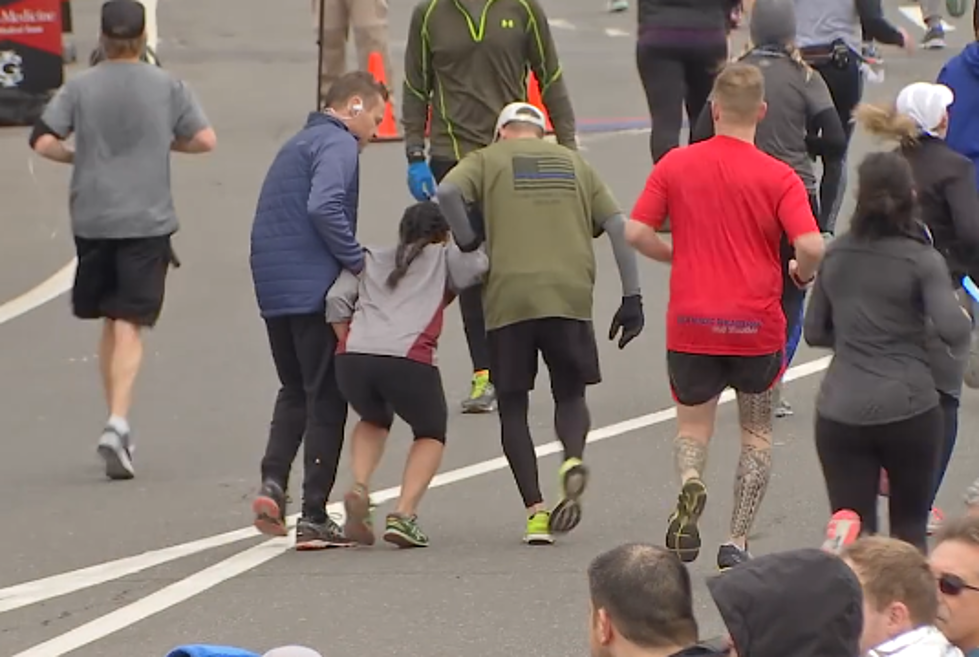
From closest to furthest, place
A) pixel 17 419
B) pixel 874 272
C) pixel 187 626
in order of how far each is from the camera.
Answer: pixel 874 272 → pixel 187 626 → pixel 17 419

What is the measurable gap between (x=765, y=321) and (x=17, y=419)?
4.70 m

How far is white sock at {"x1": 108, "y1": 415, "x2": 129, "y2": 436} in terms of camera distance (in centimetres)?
1081

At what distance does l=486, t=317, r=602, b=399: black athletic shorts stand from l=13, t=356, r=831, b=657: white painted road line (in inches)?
42.0

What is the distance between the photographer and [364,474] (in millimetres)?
9422

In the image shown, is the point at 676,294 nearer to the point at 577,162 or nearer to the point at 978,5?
the point at 577,162

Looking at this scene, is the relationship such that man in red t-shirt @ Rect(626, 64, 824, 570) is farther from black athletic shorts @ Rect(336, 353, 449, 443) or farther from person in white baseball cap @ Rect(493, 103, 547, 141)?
black athletic shorts @ Rect(336, 353, 449, 443)

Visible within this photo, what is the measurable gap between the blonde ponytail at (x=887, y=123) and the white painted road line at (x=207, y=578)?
2.54 meters

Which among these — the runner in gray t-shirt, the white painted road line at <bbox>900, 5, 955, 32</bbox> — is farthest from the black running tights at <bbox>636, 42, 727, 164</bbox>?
the white painted road line at <bbox>900, 5, 955, 32</bbox>

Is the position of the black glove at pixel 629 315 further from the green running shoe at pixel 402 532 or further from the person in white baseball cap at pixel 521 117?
the green running shoe at pixel 402 532

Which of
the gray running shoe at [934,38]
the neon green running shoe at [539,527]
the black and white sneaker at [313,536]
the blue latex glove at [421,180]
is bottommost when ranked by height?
the gray running shoe at [934,38]

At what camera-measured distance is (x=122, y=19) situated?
10.7 metres

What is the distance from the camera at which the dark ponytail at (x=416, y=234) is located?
30.7 feet

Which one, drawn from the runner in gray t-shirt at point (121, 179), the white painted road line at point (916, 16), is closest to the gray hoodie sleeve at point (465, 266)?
the runner in gray t-shirt at point (121, 179)

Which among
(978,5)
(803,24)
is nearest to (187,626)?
(978,5)
